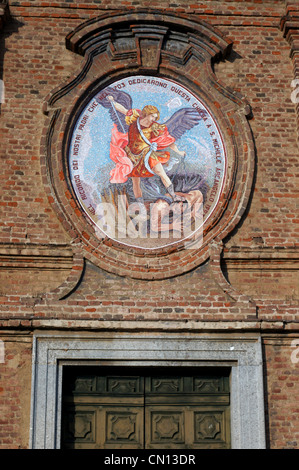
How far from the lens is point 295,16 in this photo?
11047 mm

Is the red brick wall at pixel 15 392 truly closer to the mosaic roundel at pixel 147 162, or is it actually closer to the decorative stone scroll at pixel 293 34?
the mosaic roundel at pixel 147 162

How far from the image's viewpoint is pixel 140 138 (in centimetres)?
1065

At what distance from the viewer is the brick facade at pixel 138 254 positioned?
948 cm

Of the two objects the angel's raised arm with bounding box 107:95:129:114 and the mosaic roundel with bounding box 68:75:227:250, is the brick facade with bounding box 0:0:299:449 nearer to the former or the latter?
the mosaic roundel with bounding box 68:75:227:250

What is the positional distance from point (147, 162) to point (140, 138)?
361mm

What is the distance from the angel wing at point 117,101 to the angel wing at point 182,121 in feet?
1.89

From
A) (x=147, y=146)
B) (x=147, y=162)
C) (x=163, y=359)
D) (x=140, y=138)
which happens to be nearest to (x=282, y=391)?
(x=163, y=359)

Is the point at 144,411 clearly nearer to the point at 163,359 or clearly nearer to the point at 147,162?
the point at 163,359

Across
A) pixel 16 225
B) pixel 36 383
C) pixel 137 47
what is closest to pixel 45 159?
pixel 16 225

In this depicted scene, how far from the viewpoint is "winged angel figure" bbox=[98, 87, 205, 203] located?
10.5 metres

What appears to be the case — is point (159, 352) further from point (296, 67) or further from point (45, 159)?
point (296, 67)
